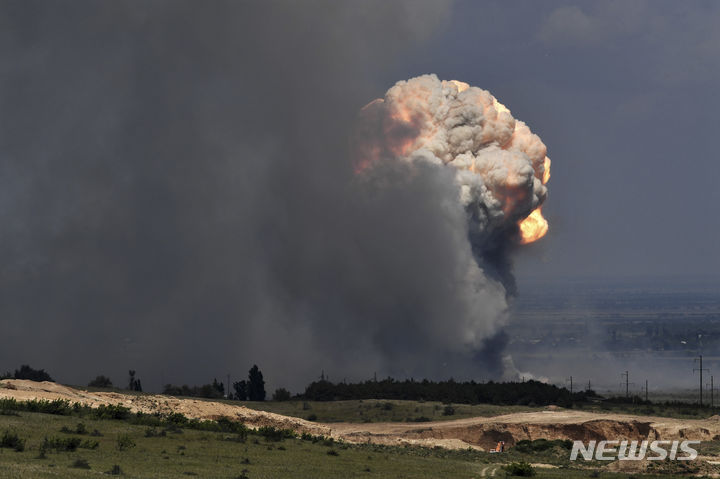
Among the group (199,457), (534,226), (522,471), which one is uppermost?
(534,226)

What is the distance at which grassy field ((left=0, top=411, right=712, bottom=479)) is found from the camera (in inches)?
1559

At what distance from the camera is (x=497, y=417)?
9019cm

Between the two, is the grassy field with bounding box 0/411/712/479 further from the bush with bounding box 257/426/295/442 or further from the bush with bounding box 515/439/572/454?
the bush with bounding box 515/439/572/454

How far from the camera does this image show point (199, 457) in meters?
46.1

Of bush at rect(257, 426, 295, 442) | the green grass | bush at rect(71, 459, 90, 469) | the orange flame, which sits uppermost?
the orange flame

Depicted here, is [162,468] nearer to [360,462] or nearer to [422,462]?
[360,462]

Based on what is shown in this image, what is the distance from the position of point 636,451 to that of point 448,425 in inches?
1030

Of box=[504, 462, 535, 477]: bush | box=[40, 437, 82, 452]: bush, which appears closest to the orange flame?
box=[504, 462, 535, 477]: bush

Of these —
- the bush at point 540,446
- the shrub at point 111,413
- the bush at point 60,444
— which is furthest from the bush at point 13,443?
the bush at point 540,446

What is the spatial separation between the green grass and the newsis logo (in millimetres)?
25612

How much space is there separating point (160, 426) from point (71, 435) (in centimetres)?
877

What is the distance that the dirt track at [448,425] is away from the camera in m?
72.3

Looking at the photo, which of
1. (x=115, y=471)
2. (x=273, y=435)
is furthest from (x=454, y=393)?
(x=115, y=471)

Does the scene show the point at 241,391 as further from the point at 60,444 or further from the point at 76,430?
the point at 60,444
